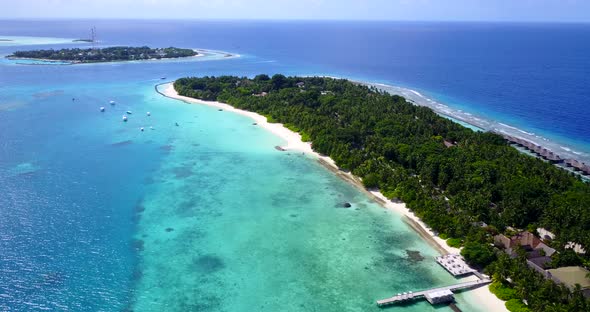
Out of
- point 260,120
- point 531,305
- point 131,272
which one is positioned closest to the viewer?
point 531,305

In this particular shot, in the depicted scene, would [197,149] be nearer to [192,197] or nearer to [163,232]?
[192,197]

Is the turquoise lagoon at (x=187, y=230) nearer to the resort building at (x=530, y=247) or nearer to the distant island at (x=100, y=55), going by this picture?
the resort building at (x=530, y=247)

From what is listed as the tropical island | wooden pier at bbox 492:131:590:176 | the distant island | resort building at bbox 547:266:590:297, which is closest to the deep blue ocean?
the tropical island

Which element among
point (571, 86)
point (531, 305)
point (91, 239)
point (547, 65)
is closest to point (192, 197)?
point (91, 239)

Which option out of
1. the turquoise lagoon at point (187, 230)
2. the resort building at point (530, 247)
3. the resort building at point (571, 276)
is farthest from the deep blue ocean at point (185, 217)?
the resort building at point (571, 276)

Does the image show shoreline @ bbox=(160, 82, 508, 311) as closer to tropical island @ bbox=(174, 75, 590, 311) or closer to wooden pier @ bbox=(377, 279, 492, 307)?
wooden pier @ bbox=(377, 279, 492, 307)

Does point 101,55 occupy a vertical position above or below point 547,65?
below

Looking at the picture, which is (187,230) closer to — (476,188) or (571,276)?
(476,188)
